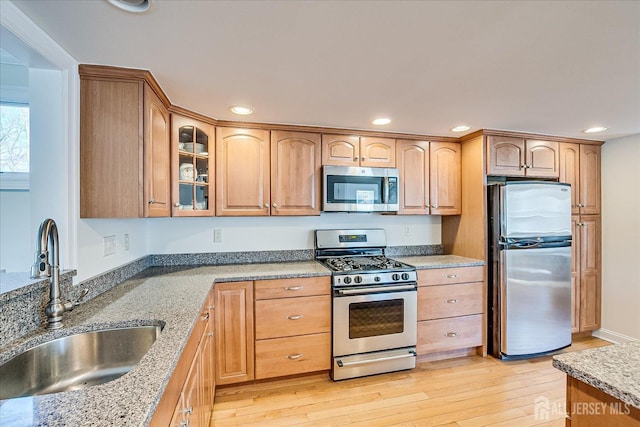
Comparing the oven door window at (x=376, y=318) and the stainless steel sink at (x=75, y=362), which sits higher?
the stainless steel sink at (x=75, y=362)

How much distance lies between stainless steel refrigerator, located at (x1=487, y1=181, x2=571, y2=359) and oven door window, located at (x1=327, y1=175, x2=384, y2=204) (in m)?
1.08

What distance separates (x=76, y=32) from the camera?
1.25 m

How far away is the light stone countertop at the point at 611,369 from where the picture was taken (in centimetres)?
80

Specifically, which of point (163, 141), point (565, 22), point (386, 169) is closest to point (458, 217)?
point (386, 169)

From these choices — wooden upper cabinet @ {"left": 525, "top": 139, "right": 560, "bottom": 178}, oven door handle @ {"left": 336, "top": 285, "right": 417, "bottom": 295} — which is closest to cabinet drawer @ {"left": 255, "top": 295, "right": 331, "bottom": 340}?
oven door handle @ {"left": 336, "top": 285, "right": 417, "bottom": 295}

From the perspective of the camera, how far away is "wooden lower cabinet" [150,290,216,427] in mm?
887

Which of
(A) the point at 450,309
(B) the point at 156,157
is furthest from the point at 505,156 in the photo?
(B) the point at 156,157

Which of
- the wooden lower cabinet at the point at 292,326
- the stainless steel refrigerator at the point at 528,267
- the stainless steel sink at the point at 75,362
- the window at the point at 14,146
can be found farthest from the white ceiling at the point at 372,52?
the wooden lower cabinet at the point at 292,326

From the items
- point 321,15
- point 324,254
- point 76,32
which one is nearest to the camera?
point 321,15

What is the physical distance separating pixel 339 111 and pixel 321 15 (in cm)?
111

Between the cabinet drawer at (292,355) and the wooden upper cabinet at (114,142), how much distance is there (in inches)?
53.4

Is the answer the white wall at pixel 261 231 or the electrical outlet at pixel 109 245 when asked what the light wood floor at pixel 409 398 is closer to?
the white wall at pixel 261 231

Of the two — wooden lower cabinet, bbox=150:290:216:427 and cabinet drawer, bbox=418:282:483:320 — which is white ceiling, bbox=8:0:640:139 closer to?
wooden lower cabinet, bbox=150:290:216:427

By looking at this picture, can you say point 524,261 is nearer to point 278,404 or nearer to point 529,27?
point 529,27
